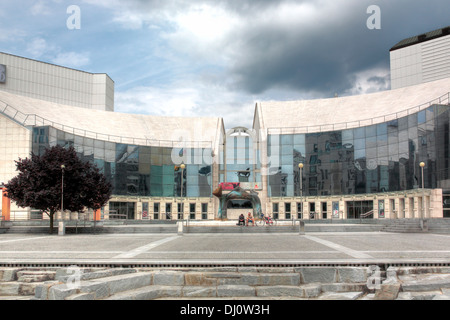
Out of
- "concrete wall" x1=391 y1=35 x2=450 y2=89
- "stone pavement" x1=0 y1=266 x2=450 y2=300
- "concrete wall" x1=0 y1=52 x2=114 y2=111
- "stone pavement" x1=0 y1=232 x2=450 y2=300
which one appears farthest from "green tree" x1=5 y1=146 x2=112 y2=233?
"concrete wall" x1=391 y1=35 x2=450 y2=89

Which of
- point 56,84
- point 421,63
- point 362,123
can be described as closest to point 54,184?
point 362,123

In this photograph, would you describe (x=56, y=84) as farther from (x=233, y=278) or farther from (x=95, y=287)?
(x=233, y=278)

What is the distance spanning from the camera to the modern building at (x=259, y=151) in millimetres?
55375

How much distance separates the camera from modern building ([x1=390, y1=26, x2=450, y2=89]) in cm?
7775

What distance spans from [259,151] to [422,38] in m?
40.8

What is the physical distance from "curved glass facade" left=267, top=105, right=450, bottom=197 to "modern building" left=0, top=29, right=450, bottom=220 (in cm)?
16

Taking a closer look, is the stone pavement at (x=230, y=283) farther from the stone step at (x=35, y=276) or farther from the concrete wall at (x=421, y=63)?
the concrete wall at (x=421, y=63)

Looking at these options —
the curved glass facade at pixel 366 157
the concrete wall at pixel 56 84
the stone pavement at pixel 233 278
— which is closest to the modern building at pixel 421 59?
the curved glass facade at pixel 366 157

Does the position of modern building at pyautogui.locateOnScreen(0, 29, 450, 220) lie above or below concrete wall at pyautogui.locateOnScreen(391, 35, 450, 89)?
below

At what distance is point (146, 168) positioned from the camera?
7200 cm

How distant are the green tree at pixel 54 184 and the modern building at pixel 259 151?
15.7 metres

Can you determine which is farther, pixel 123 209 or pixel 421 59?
pixel 421 59

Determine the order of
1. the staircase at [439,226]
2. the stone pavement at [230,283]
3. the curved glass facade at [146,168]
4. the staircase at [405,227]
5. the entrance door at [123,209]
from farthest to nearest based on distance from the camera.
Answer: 1. the entrance door at [123,209]
2. the curved glass facade at [146,168]
3. the staircase at [405,227]
4. the staircase at [439,226]
5. the stone pavement at [230,283]

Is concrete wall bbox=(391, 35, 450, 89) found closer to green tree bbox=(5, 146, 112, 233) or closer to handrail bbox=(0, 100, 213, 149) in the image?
handrail bbox=(0, 100, 213, 149)
